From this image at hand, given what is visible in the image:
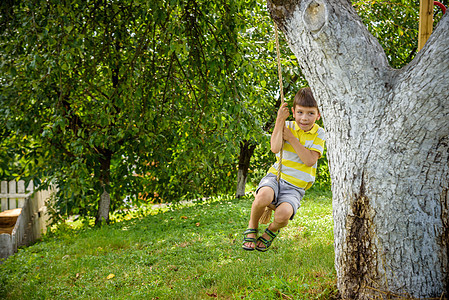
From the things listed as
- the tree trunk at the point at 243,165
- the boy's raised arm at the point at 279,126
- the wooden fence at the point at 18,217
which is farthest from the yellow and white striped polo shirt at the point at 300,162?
the tree trunk at the point at 243,165

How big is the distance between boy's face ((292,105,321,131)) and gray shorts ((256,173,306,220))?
523 millimetres

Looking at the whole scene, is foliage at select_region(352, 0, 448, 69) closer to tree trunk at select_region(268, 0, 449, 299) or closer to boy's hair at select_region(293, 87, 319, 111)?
boy's hair at select_region(293, 87, 319, 111)

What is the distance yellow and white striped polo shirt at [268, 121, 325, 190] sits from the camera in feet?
11.0

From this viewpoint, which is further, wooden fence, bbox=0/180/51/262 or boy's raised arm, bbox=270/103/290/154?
wooden fence, bbox=0/180/51/262

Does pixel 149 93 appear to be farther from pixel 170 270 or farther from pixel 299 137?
pixel 299 137

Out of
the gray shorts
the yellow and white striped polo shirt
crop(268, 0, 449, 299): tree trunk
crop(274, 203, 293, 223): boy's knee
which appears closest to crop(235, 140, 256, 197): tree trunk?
the yellow and white striped polo shirt

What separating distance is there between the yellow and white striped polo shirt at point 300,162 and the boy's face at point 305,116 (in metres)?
0.08

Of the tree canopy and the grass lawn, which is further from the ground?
the tree canopy

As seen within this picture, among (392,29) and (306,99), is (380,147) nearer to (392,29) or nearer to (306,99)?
(306,99)

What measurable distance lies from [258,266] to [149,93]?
9.88ft

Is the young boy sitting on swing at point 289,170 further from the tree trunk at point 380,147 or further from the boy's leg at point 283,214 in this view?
the tree trunk at point 380,147

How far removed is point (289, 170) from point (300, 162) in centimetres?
12

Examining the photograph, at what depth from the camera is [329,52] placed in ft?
8.87

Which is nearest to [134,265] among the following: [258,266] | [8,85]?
[258,266]
